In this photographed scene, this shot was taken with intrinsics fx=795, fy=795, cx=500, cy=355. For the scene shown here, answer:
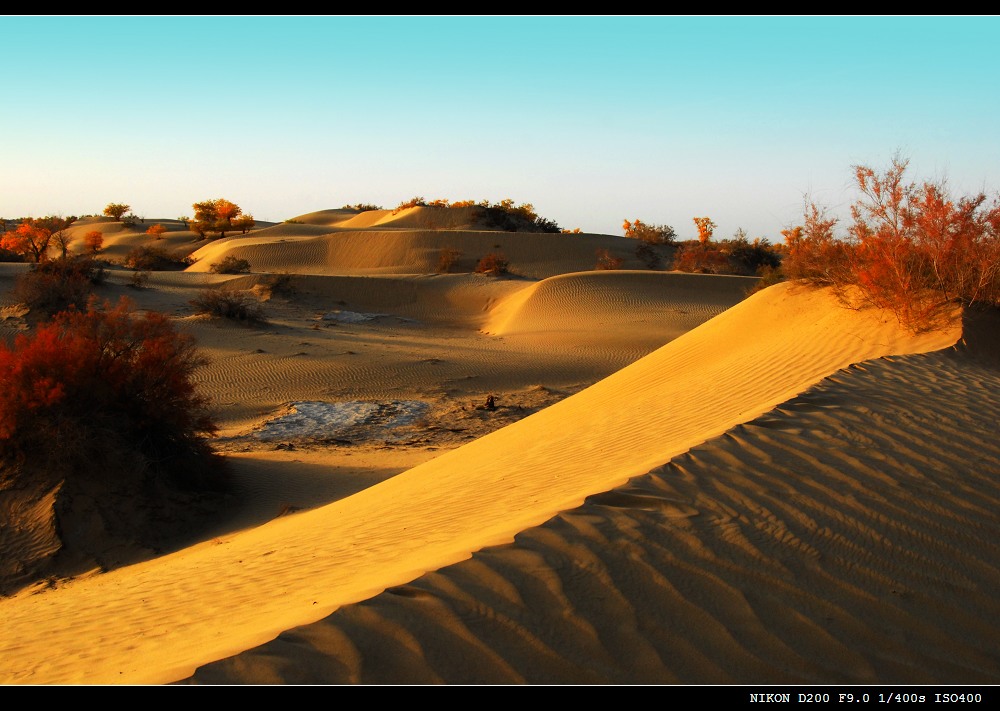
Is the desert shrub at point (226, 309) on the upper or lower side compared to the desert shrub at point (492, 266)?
lower

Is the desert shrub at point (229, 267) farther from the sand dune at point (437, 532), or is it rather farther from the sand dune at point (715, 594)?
the sand dune at point (715, 594)

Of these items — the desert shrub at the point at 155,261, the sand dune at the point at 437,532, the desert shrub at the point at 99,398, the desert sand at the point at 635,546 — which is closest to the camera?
the desert sand at the point at 635,546

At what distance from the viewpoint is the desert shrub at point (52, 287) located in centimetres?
2059

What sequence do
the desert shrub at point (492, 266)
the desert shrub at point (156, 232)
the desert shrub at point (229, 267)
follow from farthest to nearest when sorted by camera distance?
the desert shrub at point (156, 232) < the desert shrub at point (492, 266) < the desert shrub at point (229, 267)

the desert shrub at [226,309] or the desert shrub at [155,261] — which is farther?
the desert shrub at [155,261]

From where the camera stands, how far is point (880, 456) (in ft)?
18.0

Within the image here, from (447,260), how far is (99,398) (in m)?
28.6

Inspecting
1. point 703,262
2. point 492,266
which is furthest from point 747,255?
point 492,266

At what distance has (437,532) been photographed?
5.16 metres

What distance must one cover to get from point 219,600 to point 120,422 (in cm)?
599

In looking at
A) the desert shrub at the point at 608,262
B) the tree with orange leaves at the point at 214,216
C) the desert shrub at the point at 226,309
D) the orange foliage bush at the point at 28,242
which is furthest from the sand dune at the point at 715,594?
the tree with orange leaves at the point at 214,216

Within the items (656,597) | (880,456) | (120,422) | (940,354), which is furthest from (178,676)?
(940,354)

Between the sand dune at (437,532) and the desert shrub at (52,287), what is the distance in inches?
600

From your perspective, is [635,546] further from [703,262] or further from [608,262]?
[608,262]
